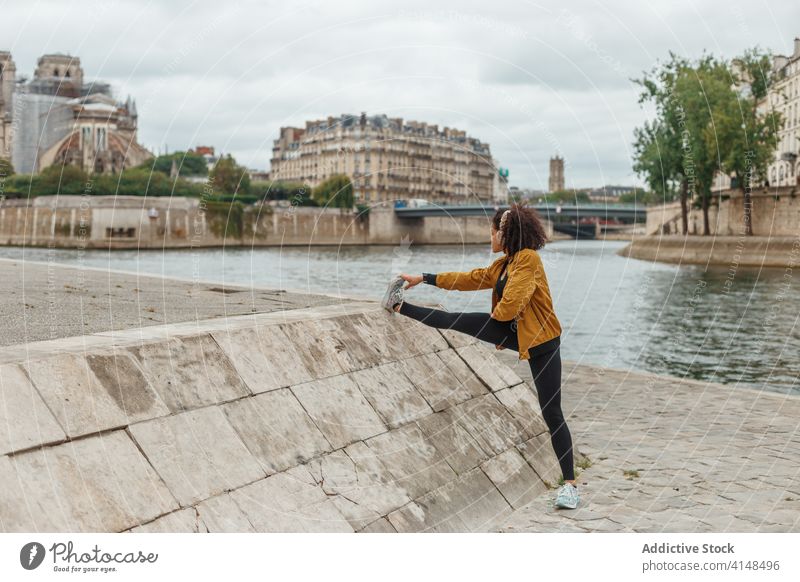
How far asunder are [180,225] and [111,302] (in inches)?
3100

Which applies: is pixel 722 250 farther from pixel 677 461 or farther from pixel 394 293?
pixel 394 293

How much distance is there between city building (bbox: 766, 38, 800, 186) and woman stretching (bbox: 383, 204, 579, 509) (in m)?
56.6

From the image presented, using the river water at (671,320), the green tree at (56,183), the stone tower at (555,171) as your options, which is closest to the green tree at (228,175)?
the green tree at (56,183)

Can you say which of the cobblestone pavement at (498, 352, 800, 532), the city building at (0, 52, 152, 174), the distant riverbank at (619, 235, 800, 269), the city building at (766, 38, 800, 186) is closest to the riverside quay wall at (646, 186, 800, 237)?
the distant riverbank at (619, 235, 800, 269)

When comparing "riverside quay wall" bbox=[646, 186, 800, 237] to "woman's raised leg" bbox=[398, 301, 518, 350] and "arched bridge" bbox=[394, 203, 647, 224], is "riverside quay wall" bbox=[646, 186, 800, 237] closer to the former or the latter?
"arched bridge" bbox=[394, 203, 647, 224]

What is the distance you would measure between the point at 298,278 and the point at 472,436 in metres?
27.5

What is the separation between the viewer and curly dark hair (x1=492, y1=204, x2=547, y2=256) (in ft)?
18.5

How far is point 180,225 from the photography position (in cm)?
8488

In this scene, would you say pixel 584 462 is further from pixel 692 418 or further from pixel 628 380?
pixel 628 380

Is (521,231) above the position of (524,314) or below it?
above

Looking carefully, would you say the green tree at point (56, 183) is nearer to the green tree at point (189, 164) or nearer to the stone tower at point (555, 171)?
the green tree at point (189, 164)

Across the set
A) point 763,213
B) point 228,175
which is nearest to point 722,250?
point 763,213

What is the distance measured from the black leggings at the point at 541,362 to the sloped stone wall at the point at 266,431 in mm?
660

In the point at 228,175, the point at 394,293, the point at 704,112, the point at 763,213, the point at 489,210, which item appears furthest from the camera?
the point at 228,175
